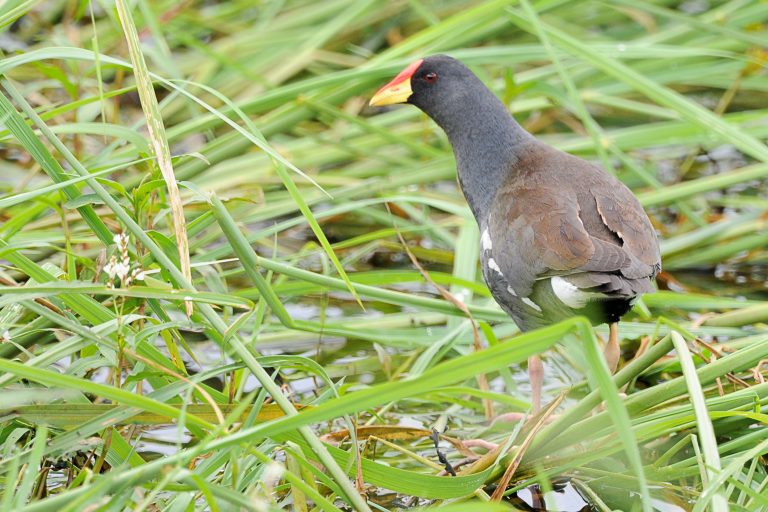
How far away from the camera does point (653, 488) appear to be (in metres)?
2.23

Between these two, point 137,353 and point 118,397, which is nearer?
point 118,397

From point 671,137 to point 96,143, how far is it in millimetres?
2236

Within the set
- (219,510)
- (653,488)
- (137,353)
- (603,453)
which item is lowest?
(653,488)

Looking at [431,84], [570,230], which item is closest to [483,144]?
[431,84]

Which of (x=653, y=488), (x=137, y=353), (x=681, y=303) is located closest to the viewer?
(x=137, y=353)

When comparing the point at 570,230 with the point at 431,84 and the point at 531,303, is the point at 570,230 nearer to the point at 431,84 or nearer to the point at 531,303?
the point at 531,303

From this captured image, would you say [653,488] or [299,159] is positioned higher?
[299,159]

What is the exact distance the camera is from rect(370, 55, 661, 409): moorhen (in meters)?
2.24

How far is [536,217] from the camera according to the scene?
240 cm

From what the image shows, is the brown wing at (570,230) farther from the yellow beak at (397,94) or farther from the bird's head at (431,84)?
the yellow beak at (397,94)

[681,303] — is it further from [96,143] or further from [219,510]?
[96,143]

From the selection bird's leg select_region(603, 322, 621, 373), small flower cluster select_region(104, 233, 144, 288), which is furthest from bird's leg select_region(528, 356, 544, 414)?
small flower cluster select_region(104, 233, 144, 288)

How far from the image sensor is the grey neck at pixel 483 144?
9.12ft

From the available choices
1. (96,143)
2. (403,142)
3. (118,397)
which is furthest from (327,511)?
(96,143)
